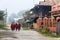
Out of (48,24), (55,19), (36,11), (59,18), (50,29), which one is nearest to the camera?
(59,18)

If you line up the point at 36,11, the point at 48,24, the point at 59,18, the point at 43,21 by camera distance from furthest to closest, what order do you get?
the point at 36,11, the point at 43,21, the point at 48,24, the point at 59,18

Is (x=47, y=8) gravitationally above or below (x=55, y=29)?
above

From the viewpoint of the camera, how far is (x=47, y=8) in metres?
52.1

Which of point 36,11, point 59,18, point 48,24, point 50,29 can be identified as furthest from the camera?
point 36,11

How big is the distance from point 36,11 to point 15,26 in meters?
19.1

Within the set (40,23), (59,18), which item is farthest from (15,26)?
(59,18)

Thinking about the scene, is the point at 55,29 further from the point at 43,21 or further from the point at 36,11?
the point at 36,11

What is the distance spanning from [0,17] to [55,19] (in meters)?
48.5

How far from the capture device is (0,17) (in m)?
78.9

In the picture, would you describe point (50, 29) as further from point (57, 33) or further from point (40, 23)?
point (40, 23)

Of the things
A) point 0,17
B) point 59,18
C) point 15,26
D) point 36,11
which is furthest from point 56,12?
point 0,17

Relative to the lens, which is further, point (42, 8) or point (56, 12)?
point (42, 8)

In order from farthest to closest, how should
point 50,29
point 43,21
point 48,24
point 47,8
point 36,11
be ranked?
point 36,11 < point 47,8 < point 43,21 < point 48,24 < point 50,29

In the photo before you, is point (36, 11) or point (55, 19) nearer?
point (55, 19)
